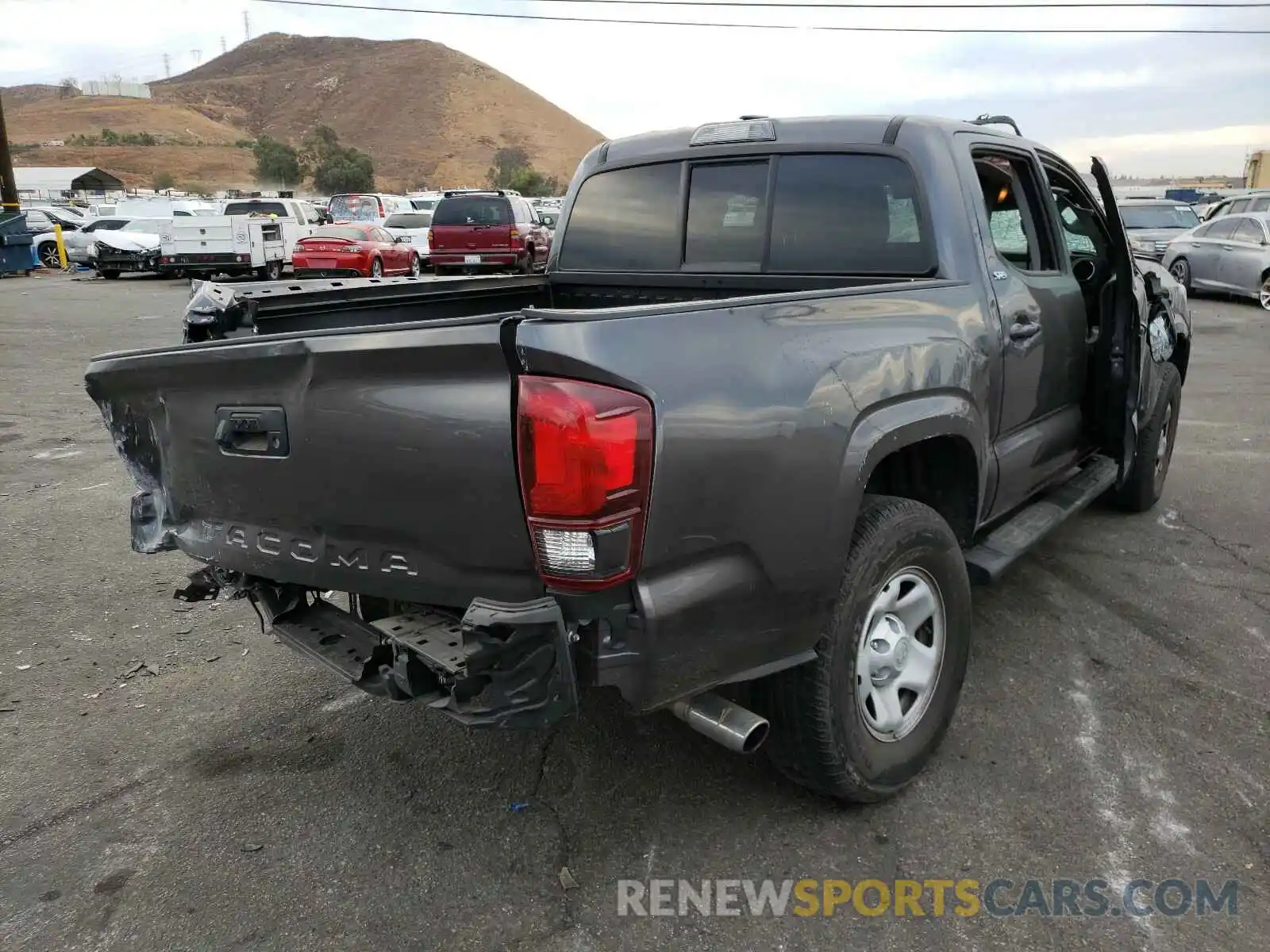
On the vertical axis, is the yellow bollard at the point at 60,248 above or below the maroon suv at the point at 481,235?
below

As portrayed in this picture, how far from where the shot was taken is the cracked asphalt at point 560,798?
8.18ft

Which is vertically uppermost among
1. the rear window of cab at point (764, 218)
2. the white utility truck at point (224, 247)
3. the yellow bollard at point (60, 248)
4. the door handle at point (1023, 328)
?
the rear window of cab at point (764, 218)

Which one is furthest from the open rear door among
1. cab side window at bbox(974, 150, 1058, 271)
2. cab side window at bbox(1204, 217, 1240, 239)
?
cab side window at bbox(1204, 217, 1240, 239)

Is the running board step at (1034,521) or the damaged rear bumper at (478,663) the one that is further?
the running board step at (1034,521)

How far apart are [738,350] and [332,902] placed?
1789 millimetres

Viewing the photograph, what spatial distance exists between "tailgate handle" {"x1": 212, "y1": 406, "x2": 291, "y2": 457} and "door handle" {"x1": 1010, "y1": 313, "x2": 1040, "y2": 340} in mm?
2525

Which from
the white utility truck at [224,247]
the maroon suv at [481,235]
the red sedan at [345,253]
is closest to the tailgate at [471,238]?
the maroon suv at [481,235]

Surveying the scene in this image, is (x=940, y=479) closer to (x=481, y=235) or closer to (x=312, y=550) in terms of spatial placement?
(x=312, y=550)

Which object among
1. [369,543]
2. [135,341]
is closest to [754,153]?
[369,543]

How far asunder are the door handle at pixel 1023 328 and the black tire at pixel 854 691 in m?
0.95

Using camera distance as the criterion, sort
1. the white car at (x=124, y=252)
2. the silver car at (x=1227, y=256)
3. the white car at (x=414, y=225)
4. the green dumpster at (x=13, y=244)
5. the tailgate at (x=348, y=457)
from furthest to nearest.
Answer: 1. the white car at (x=414, y=225)
2. the green dumpster at (x=13, y=244)
3. the white car at (x=124, y=252)
4. the silver car at (x=1227, y=256)
5. the tailgate at (x=348, y=457)

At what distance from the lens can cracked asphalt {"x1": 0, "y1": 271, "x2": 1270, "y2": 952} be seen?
8.18ft

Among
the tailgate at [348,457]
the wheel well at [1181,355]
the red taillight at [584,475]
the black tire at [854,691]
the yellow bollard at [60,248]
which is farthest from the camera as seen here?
the yellow bollard at [60,248]

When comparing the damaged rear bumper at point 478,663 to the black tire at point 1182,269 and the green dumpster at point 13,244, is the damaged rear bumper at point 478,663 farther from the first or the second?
the green dumpster at point 13,244
